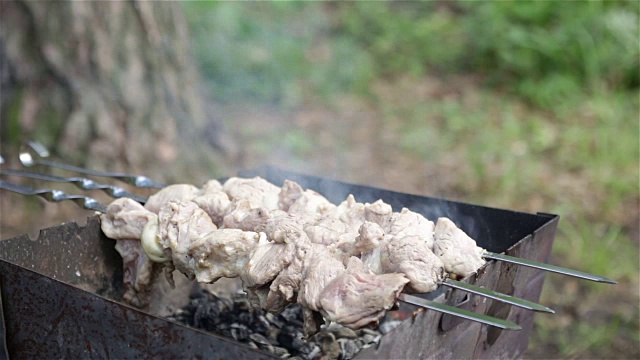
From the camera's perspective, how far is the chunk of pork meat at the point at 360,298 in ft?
5.41

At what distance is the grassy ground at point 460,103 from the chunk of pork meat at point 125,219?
8.73ft

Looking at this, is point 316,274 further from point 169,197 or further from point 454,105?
point 454,105

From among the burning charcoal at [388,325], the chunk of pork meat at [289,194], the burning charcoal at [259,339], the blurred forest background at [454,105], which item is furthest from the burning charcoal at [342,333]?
the blurred forest background at [454,105]

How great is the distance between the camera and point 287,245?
1886mm

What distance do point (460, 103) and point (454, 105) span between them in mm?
156

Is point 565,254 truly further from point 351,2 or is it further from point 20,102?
point 351,2

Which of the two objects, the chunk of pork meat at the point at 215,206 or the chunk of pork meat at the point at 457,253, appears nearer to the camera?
the chunk of pork meat at the point at 457,253

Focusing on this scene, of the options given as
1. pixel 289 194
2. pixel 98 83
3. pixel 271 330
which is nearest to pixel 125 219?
pixel 289 194

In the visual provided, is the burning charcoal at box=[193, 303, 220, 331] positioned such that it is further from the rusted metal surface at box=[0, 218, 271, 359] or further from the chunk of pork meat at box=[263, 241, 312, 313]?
the chunk of pork meat at box=[263, 241, 312, 313]

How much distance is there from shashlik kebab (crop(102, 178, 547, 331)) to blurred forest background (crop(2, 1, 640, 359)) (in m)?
2.39

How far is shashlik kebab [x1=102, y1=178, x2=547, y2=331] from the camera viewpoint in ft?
5.61

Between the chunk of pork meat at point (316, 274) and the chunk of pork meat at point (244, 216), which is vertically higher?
the chunk of pork meat at point (244, 216)

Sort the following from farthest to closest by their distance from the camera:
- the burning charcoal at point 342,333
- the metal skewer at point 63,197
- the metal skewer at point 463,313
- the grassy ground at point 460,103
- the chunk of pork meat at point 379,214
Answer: the grassy ground at point 460,103
the burning charcoal at point 342,333
the metal skewer at point 63,197
the chunk of pork meat at point 379,214
the metal skewer at point 463,313

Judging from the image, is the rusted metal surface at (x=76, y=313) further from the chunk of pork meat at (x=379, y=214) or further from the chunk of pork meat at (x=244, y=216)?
the chunk of pork meat at (x=379, y=214)
